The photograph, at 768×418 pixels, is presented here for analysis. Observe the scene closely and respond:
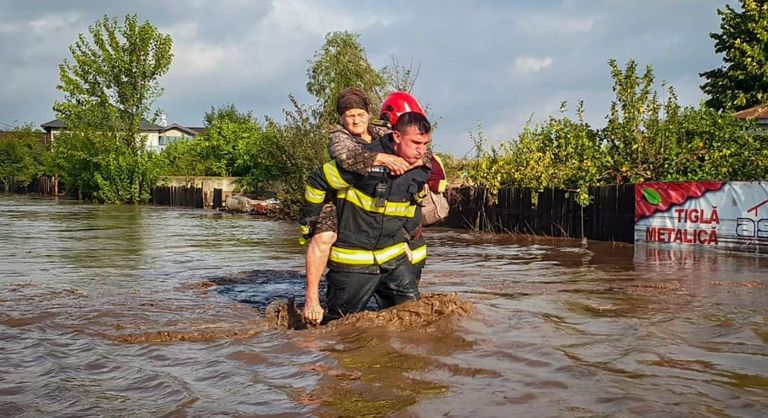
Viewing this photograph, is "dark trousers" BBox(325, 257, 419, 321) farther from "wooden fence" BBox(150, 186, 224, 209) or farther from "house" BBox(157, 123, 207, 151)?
"house" BBox(157, 123, 207, 151)

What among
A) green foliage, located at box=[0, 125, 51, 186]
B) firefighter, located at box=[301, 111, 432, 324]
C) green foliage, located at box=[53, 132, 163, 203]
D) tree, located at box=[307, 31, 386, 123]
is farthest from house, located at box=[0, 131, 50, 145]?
firefighter, located at box=[301, 111, 432, 324]

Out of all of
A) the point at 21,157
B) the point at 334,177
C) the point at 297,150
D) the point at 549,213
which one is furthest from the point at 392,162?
the point at 21,157

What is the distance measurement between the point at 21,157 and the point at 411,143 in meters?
83.7

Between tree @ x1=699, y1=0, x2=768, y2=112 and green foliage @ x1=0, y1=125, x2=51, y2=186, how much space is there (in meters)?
63.3

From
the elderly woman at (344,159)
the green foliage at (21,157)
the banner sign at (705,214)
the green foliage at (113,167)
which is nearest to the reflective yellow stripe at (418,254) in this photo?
the elderly woman at (344,159)

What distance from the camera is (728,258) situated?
13.5 meters

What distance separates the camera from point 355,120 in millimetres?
6035

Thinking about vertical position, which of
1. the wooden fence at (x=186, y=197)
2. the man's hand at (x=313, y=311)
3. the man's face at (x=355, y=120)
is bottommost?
the man's hand at (x=313, y=311)

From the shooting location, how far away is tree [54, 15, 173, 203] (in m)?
49.6

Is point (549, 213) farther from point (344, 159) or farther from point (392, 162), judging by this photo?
point (344, 159)

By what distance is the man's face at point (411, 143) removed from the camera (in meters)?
5.59

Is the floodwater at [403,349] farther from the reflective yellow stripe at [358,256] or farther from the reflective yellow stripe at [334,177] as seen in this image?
the reflective yellow stripe at [334,177]

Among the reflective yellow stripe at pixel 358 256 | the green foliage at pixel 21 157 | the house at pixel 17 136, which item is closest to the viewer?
the reflective yellow stripe at pixel 358 256

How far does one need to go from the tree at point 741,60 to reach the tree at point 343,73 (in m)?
13.2
